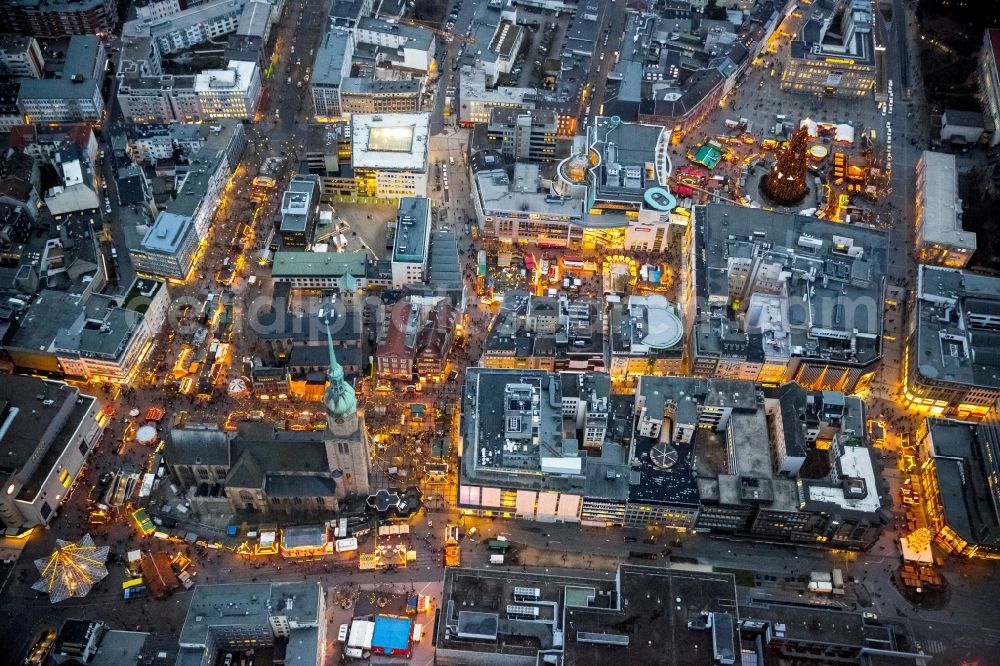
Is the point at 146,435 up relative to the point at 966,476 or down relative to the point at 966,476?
down

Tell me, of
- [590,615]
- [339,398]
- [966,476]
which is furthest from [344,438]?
[966,476]

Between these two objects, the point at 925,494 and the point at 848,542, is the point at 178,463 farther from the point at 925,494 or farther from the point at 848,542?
the point at 925,494

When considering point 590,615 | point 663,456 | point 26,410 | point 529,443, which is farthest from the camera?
point 26,410

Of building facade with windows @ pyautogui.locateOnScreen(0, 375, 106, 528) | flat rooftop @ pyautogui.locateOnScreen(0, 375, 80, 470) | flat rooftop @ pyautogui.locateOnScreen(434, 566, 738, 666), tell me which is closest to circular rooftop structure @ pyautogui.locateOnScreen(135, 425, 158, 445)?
building facade with windows @ pyautogui.locateOnScreen(0, 375, 106, 528)

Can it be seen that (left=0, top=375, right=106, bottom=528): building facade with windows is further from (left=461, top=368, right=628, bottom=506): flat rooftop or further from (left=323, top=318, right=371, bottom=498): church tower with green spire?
(left=461, top=368, right=628, bottom=506): flat rooftop

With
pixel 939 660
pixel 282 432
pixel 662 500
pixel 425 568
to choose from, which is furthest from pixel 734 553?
pixel 282 432

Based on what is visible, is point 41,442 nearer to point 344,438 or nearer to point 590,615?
point 344,438

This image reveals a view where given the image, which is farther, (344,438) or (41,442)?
(41,442)

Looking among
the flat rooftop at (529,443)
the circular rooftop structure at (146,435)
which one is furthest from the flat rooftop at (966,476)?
the circular rooftop structure at (146,435)

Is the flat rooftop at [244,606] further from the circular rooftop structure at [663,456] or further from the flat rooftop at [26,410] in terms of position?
the circular rooftop structure at [663,456]
